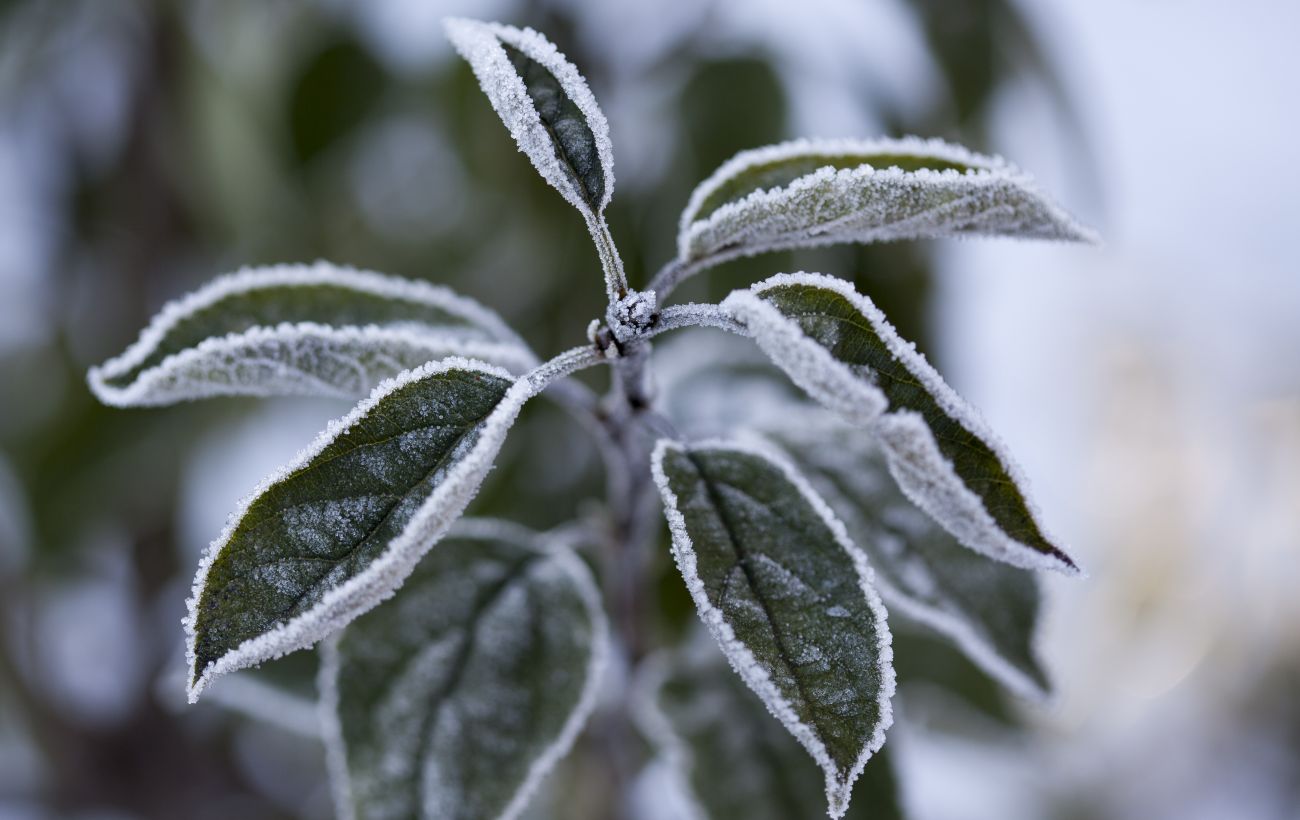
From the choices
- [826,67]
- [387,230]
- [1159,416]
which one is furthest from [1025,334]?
[387,230]

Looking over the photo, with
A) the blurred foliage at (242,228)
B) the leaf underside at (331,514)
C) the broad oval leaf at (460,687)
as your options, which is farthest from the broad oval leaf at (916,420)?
the blurred foliage at (242,228)

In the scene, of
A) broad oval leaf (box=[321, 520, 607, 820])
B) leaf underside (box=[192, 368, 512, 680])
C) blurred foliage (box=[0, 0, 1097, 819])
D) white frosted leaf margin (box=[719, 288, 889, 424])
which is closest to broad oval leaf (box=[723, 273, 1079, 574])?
white frosted leaf margin (box=[719, 288, 889, 424])

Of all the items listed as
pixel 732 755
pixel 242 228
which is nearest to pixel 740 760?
pixel 732 755

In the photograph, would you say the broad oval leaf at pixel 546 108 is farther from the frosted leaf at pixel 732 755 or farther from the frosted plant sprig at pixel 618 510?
the frosted leaf at pixel 732 755

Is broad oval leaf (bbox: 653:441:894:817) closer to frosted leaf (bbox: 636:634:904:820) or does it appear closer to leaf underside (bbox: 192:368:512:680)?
leaf underside (bbox: 192:368:512:680)

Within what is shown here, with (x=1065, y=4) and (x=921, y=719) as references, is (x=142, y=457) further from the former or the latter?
(x=1065, y=4)
